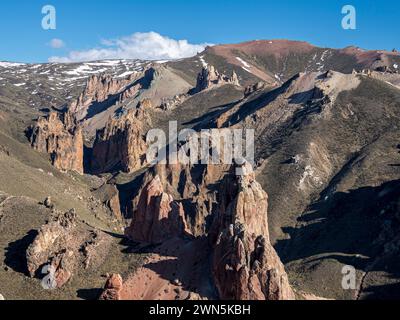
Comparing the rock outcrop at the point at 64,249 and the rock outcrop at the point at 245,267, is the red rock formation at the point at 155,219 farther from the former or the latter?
the rock outcrop at the point at 245,267

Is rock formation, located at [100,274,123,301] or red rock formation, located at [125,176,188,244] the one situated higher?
red rock formation, located at [125,176,188,244]

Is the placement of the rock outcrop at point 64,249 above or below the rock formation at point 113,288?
above

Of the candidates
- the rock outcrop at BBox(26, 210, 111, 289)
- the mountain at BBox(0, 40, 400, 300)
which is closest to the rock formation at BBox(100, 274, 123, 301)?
the mountain at BBox(0, 40, 400, 300)

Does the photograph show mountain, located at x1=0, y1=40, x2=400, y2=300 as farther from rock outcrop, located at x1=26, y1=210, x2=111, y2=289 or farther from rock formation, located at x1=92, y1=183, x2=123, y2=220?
rock formation, located at x1=92, y1=183, x2=123, y2=220

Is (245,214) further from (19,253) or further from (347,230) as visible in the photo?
(347,230)

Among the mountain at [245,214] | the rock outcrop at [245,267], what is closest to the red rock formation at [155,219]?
the mountain at [245,214]
